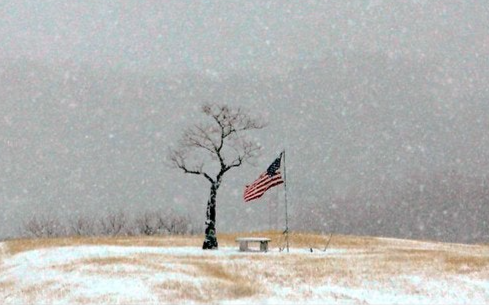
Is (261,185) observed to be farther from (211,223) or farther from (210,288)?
(210,288)

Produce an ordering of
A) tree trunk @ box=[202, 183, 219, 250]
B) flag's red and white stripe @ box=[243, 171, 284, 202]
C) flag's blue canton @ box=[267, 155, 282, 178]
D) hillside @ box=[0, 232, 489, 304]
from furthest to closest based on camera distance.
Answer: tree trunk @ box=[202, 183, 219, 250] → flag's blue canton @ box=[267, 155, 282, 178] → flag's red and white stripe @ box=[243, 171, 284, 202] → hillside @ box=[0, 232, 489, 304]

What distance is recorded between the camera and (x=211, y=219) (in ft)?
131

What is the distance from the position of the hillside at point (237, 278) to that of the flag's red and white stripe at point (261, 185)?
3634mm

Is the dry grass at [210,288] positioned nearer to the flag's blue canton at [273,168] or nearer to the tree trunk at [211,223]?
the flag's blue canton at [273,168]

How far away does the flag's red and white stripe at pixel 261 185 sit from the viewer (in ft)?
120

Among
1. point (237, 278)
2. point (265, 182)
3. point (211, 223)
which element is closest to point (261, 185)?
point (265, 182)

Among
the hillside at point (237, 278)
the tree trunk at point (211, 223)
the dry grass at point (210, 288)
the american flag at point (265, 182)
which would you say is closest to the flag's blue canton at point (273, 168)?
the american flag at point (265, 182)

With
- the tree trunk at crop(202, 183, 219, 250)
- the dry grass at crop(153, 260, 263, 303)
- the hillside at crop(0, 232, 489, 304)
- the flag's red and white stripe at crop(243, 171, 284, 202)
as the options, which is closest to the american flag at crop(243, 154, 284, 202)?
the flag's red and white stripe at crop(243, 171, 284, 202)

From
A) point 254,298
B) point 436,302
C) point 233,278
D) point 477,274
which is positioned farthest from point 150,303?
point 477,274

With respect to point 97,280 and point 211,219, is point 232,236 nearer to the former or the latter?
point 211,219

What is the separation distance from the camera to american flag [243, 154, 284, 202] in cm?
3659

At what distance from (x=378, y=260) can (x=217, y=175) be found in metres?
12.0

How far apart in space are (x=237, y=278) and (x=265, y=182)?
37.0ft

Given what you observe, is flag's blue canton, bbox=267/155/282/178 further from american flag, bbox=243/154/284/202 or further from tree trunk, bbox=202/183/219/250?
tree trunk, bbox=202/183/219/250
